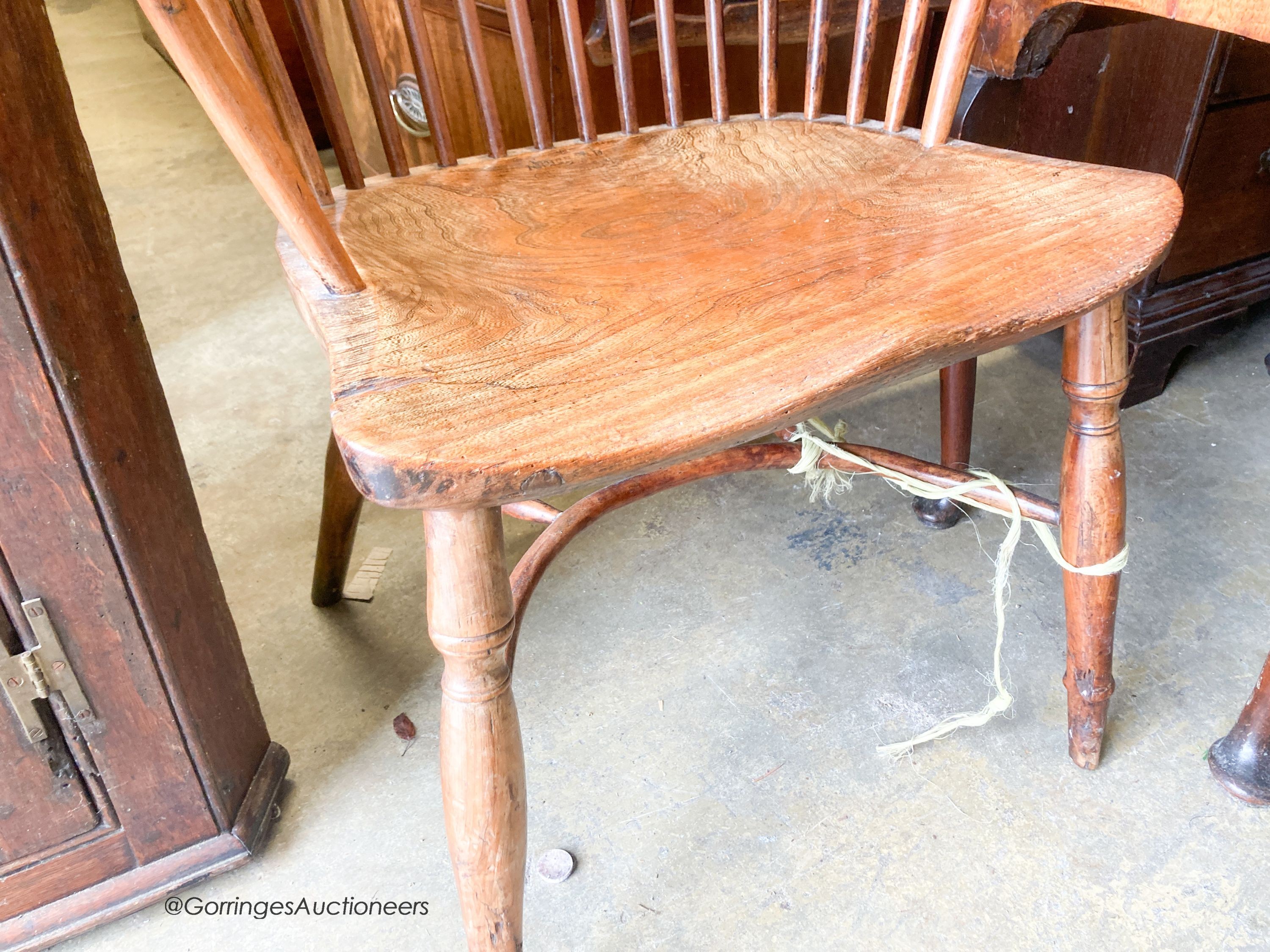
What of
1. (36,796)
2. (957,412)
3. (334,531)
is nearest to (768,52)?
(957,412)

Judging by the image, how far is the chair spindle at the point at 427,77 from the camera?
0.77 m

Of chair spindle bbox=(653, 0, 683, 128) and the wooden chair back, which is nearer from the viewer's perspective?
the wooden chair back

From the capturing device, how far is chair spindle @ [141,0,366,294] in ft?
1.52

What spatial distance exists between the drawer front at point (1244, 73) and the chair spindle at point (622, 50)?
2.51 feet

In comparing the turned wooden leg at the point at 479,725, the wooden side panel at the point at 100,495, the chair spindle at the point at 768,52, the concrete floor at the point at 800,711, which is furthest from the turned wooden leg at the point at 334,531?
the chair spindle at the point at 768,52

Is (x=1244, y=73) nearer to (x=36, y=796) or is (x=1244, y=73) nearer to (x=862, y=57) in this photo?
(x=862, y=57)

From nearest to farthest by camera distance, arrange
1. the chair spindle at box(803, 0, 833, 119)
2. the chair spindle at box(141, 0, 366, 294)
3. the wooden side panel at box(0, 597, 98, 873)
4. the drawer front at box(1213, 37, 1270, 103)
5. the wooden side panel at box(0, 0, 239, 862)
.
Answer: the chair spindle at box(141, 0, 366, 294)
the wooden side panel at box(0, 0, 239, 862)
the wooden side panel at box(0, 597, 98, 873)
the chair spindle at box(803, 0, 833, 119)
the drawer front at box(1213, 37, 1270, 103)

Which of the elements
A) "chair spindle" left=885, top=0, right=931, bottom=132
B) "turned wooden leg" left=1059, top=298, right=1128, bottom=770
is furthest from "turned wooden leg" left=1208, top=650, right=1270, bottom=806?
"chair spindle" left=885, top=0, right=931, bottom=132

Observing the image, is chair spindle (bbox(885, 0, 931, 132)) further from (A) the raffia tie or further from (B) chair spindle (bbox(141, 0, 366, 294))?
(B) chair spindle (bbox(141, 0, 366, 294))

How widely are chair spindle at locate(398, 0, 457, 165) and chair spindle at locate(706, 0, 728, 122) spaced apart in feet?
0.79

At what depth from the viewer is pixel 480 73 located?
82 cm

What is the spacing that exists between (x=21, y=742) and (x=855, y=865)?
2.16ft

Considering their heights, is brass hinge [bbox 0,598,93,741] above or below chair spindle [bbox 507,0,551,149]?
below

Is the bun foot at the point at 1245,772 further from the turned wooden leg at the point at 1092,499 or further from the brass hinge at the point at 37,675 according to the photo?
the brass hinge at the point at 37,675
